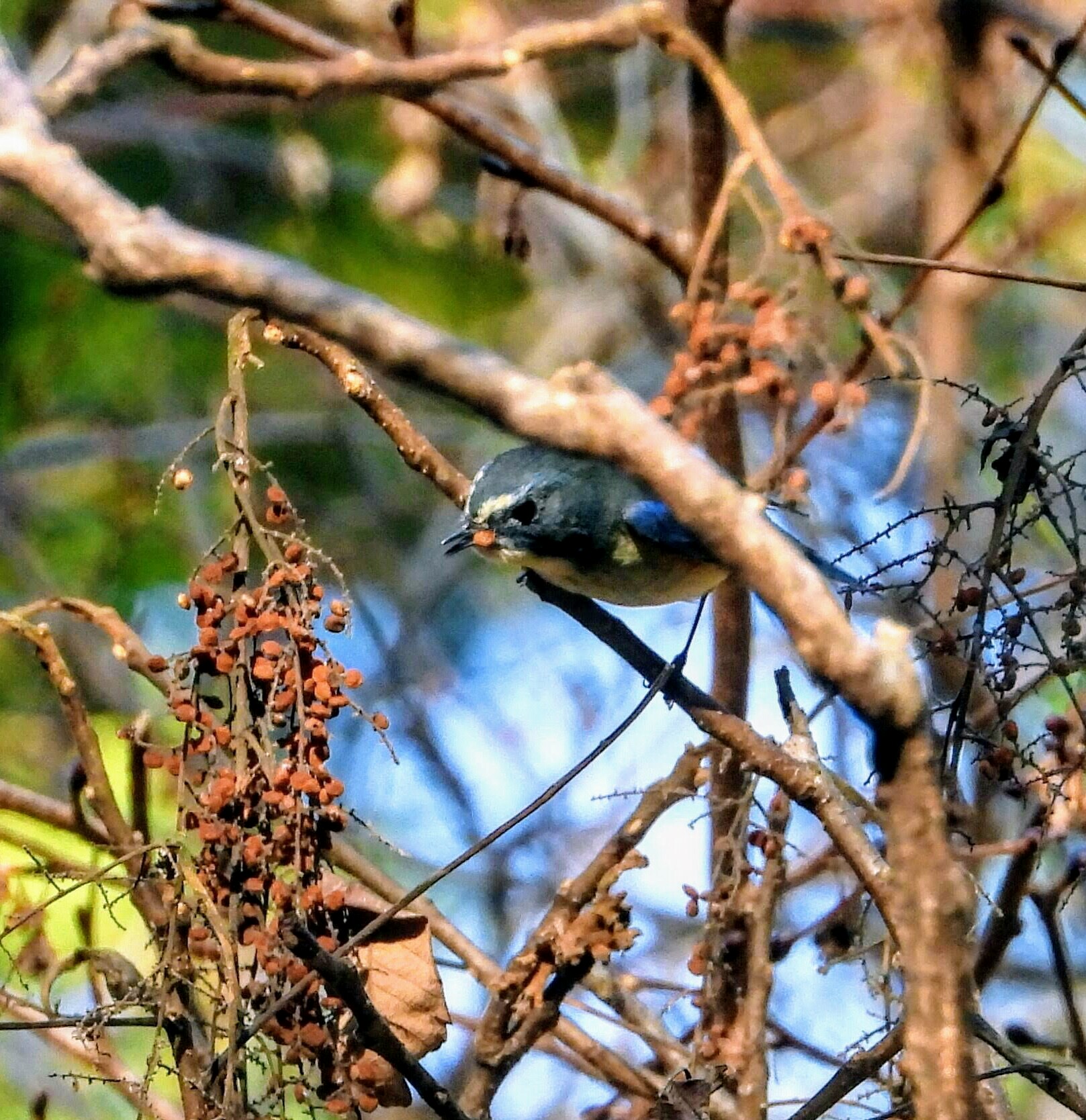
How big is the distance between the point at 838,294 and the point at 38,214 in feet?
11.8

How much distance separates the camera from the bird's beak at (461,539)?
2.57 metres

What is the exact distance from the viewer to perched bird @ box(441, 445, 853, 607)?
2.56 meters

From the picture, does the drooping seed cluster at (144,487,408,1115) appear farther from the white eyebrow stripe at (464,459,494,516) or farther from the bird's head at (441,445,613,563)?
the bird's head at (441,445,613,563)

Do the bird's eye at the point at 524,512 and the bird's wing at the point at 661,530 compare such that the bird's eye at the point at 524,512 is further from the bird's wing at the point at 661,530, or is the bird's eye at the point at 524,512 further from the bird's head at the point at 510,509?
the bird's wing at the point at 661,530

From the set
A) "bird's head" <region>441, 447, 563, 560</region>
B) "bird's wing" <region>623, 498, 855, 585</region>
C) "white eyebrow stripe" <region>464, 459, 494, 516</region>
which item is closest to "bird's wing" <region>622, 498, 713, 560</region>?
"bird's wing" <region>623, 498, 855, 585</region>

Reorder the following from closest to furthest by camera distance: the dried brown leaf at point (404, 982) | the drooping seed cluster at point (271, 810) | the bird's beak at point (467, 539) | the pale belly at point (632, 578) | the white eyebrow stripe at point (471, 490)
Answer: the drooping seed cluster at point (271, 810), the dried brown leaf at point (404, 982), the white eyebrow stripe at point (471, 490), the bird's beak at point (467, 539), the pale belly at point (632, 578)

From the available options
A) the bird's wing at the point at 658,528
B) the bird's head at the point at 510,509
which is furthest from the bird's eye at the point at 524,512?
the bird's wing at the point at 658,528

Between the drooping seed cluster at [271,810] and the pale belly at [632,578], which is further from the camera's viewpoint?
the pale belly at [632,578]

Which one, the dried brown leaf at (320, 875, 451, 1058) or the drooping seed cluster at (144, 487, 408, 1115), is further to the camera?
the dried brown leaf at (320, 875, 451, 1058)

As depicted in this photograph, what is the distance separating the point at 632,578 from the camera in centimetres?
267

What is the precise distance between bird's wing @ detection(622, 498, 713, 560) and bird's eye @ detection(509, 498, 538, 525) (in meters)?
0.18

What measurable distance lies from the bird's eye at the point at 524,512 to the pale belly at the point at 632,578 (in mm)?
67

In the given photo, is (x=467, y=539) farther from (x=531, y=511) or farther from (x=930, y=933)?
(x=930, y=933)

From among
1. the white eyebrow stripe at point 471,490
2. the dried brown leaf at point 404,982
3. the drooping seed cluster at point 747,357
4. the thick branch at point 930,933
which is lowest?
the thick branch at point 930,933
